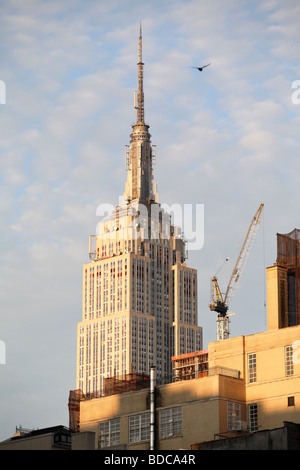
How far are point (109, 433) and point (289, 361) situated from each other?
23.1 m

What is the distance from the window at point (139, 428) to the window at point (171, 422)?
2.01 meters

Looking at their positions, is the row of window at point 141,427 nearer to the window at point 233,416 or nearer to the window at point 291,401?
the window at point 233,416

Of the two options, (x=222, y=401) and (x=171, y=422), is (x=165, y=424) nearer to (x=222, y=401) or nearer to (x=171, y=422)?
(x=171, y=422)

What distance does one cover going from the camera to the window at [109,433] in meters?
131

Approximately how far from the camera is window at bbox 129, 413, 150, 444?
128750 mm

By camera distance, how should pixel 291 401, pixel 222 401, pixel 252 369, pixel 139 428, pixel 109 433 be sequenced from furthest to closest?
pixel 109 433
pixel 139 428
pixel 252 369
pixel 222 401
pixel 291 401

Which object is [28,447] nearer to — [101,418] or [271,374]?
[101,418]

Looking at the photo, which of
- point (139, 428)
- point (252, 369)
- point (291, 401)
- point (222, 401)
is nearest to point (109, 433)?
point (139, 428)

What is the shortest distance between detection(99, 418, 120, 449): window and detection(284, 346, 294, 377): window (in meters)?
21.1

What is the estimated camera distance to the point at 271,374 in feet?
415

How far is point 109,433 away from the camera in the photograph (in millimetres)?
132375

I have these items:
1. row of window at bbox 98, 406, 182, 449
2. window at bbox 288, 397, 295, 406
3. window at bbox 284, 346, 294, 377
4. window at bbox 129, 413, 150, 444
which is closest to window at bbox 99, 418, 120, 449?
row of window at bbox 98, 406, 182, 449

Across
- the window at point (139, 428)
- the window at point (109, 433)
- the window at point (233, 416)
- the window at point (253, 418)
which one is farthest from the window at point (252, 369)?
the window at point (109, 433)
